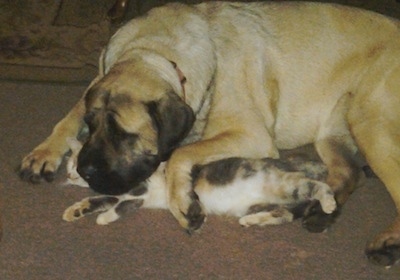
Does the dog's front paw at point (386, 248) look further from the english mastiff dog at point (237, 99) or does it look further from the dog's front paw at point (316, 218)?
the dog's front paw at point (316, 218)

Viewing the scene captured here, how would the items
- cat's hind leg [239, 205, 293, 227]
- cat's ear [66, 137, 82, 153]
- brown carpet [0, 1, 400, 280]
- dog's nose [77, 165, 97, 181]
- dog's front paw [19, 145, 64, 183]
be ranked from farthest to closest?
dog's front paw [19, 145, 64, 183], cat's ear [66, 137, 82, 153], cat's hind leg [239, 205, 293, 227], dog's nose [77, 165, 97, 181], brown carpet [0, 1, 400, 280]

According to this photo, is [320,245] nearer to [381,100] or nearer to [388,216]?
[388,216]

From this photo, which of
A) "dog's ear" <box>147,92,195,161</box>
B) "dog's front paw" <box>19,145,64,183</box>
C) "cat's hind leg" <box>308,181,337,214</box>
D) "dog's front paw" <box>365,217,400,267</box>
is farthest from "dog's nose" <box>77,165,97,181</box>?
"dog's front paw" <box>365,217,400,267</box>

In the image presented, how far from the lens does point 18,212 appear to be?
2.61 metres

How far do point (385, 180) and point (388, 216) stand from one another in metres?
0.18

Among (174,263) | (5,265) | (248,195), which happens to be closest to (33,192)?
(5,265)

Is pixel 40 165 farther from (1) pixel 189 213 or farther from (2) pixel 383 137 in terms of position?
(2) pixel 383 137

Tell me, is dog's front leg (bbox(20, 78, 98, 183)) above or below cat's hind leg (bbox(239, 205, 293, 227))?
above

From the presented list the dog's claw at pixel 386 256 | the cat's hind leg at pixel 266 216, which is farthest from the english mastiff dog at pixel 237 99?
the cat's hind leg at pixel 266 216

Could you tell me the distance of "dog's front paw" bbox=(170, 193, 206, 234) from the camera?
2.50m

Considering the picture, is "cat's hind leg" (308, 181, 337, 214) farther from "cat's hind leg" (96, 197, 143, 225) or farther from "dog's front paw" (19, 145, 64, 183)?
"dog's front paw" (19, 145, 64, 183)

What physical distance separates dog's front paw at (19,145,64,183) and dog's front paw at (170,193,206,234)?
0.62 m

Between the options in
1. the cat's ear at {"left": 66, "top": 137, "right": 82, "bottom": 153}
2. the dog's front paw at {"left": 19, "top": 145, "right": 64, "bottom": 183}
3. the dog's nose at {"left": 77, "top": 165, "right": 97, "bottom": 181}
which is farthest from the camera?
the dog's front paw at {"left": 19, "top": 145, "right": 64, "bottom": 183}

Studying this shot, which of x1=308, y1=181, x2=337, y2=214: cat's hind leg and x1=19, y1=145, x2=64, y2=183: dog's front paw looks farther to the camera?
x1=19, y1=145, x2=64, y2=183: dog's front paw
